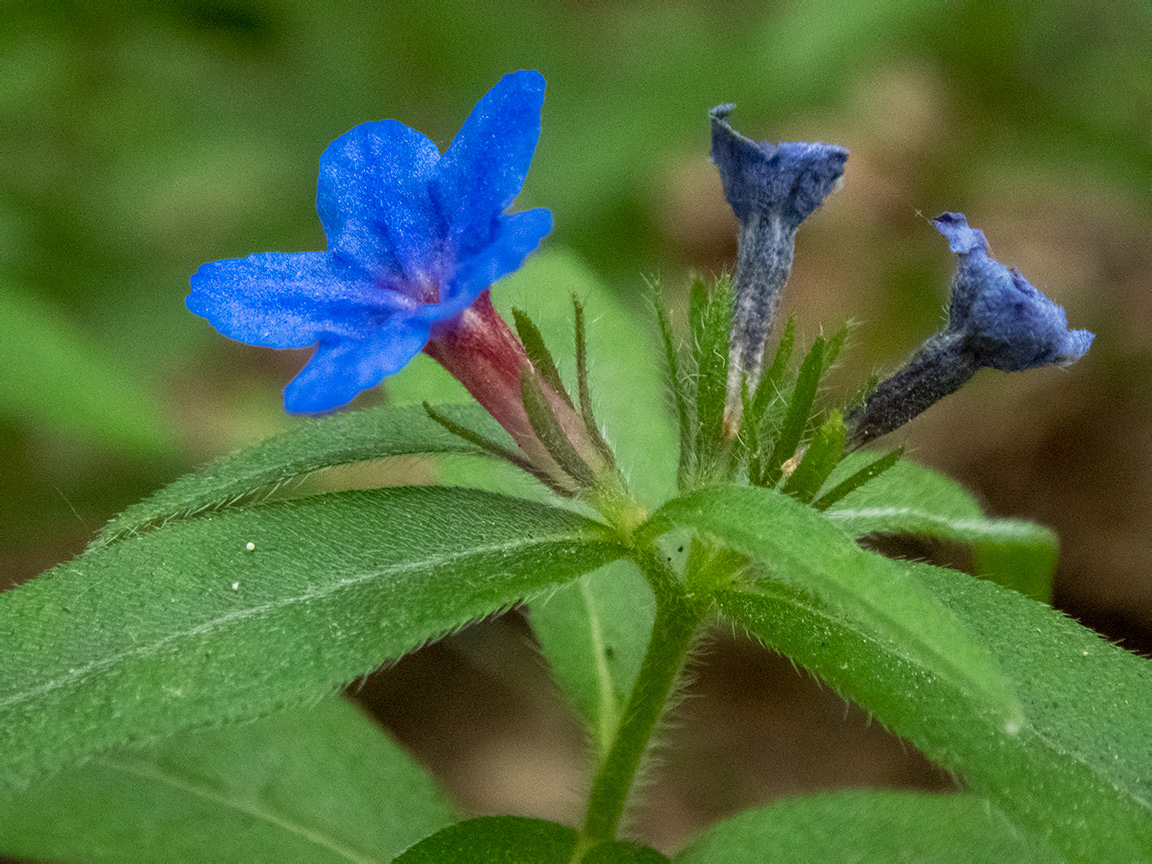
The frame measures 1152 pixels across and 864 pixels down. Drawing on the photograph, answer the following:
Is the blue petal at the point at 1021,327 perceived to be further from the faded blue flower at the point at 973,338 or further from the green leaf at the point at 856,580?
the green leaf at the point at 856,580

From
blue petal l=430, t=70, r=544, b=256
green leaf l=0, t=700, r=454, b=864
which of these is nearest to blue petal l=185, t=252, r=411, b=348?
blue petal l=430, t=70, r=544, b=256

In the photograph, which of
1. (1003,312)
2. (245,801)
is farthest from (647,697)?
(245,801)

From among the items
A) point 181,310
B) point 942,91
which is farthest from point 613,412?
point 942,91

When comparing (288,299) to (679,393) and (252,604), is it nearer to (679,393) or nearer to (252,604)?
(252,604)

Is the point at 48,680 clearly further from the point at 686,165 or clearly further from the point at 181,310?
the point at 686,165

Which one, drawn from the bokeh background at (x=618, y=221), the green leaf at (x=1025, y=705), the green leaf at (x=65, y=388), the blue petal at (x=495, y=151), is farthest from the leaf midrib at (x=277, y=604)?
the bokeh background at (x=618, y=221)

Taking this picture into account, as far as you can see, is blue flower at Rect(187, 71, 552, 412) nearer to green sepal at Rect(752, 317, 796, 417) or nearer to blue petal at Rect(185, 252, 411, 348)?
blue petal at Rect(185, 252, 411, 348)
